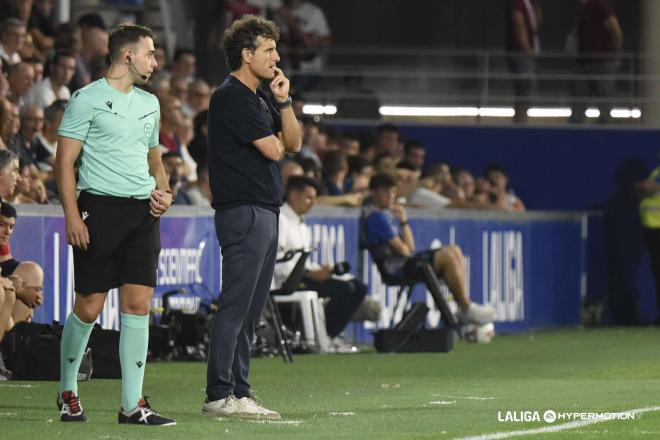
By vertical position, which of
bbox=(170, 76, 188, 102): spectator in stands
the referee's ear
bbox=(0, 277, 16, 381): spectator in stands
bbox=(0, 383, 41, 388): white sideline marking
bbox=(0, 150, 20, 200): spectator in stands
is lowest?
bbox=(0, 383, 41, 388): white sideline marking

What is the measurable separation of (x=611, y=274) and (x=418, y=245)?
6201 millimetres

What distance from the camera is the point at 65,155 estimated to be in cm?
851

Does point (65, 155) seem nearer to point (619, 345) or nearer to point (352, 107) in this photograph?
point (619, 345)

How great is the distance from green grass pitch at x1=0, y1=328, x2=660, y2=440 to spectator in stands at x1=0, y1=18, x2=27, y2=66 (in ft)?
14.9

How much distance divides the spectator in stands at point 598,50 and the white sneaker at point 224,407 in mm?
16473

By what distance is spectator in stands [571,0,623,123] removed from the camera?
2475 centimetres

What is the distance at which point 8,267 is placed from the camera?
12.4 m

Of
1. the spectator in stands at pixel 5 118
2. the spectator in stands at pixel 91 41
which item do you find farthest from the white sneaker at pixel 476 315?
the spectator in stands at pixel 5 118

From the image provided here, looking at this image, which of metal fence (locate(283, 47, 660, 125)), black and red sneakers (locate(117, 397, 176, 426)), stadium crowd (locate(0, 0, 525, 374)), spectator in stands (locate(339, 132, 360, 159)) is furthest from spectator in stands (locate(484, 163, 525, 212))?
black and red sneakers (locate(117, 397, 176, 426))

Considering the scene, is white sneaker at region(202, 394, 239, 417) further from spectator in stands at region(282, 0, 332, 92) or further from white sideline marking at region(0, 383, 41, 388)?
spectator in stands at region(282, 0, 332, 92)

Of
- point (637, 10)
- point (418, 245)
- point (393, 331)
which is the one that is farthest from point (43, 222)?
point (637, 10)

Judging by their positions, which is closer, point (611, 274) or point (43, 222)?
point (43, 222)

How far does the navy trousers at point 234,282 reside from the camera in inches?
351

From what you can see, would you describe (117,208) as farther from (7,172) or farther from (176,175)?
(176,175)
